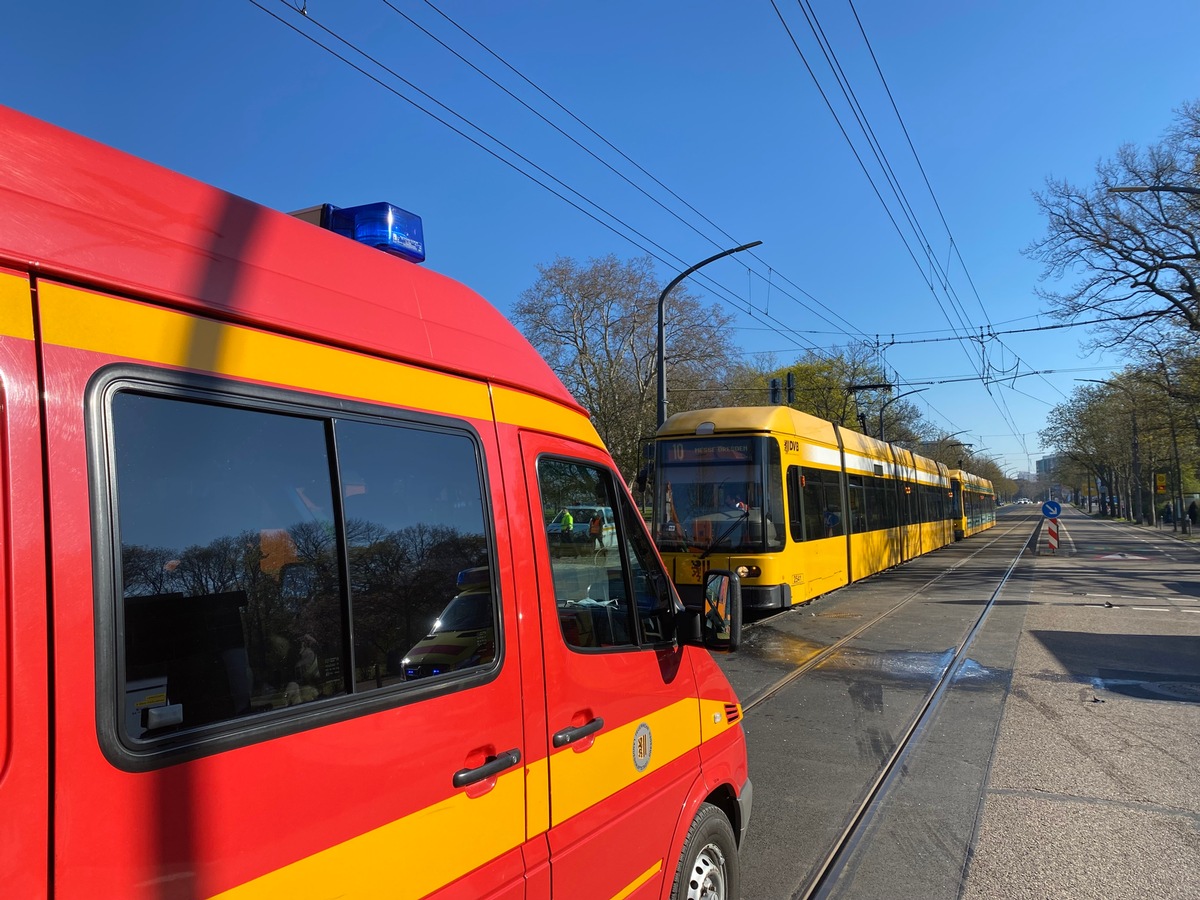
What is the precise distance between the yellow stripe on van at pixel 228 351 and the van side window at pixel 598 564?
54cm

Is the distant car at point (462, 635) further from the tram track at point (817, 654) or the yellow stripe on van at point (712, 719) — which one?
the tram track at point (817, 654)

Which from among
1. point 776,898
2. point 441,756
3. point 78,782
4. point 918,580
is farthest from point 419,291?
point 918,580

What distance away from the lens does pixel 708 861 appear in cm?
317

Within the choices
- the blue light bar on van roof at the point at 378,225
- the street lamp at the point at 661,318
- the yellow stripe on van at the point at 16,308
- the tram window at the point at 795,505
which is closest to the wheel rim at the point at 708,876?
the blue light bar on van roof at the point at 378,225

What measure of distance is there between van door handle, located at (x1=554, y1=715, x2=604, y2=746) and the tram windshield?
9802mm

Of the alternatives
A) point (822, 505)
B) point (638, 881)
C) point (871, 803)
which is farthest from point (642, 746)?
point (822, 505)

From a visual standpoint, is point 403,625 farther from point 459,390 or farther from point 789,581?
point 789,581

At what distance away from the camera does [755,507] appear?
40.1 ft

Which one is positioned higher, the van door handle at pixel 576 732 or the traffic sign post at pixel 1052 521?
the van door handle at pixel 576 732

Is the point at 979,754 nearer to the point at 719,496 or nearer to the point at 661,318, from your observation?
the point at 719,496

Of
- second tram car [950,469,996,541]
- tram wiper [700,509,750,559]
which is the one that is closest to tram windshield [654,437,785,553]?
tram wiper [700,509,750,559]

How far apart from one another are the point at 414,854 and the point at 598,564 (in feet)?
4.00

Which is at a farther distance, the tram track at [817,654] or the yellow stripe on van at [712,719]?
the tram track at [817,654]

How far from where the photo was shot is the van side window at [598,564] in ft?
8.41
